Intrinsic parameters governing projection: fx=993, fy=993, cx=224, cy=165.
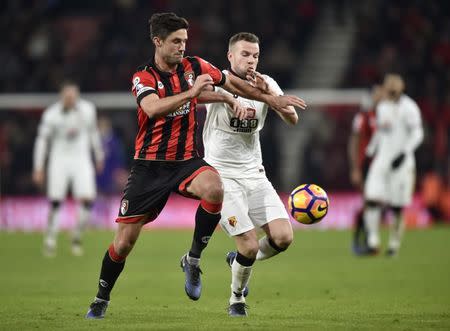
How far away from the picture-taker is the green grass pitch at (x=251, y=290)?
7422mm

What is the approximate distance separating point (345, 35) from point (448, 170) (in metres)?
6.63

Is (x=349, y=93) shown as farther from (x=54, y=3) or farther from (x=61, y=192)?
(x=54, y=3)

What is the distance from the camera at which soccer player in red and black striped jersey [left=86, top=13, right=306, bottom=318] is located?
7328 millimetres

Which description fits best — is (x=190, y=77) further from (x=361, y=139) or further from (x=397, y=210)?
(x=397, y=210)

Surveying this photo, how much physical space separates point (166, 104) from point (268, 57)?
1684 centimetres

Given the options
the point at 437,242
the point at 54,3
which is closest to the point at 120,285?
the point at 437,242

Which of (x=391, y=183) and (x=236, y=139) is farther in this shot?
(x=391, y=183)

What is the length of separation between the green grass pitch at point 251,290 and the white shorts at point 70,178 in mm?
939

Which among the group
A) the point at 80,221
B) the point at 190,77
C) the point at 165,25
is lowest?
the point at 80,221

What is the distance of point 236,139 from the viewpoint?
8.30m

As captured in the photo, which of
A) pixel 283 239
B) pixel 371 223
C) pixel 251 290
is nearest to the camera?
pixel 283 239

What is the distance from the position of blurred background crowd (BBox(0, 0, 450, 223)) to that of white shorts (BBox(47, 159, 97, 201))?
4.90m

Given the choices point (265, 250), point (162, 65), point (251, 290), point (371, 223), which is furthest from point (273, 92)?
point (371, 223)

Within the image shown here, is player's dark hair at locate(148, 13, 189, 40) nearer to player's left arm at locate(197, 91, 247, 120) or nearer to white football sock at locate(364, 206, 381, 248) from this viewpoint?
player's left arm at locate(197, 91, 247, 120)
